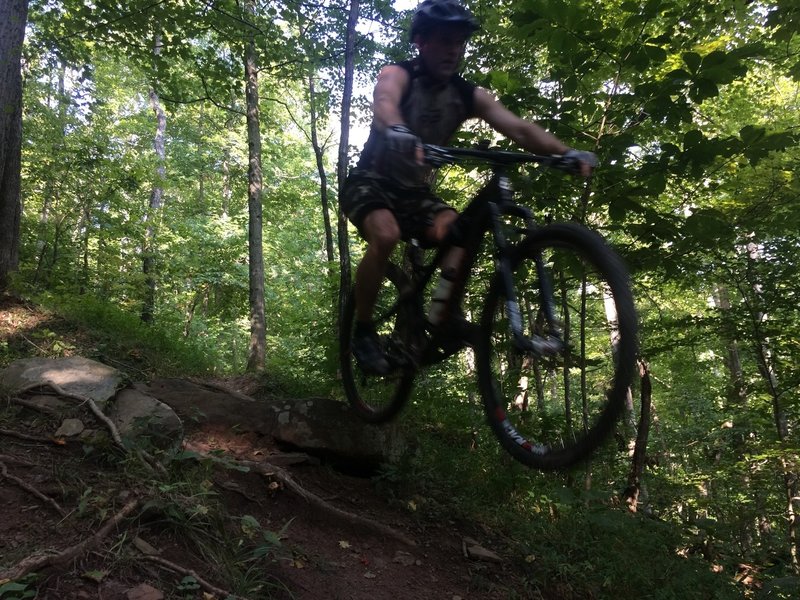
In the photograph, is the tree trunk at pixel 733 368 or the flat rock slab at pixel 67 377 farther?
the tree trunk at pixel 733 368

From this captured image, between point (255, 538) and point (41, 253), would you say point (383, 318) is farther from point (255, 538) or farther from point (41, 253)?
point (41, 253)

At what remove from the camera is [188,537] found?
257 cm

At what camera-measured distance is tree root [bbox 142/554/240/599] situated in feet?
7.37

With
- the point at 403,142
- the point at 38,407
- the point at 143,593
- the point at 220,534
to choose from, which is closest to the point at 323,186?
the point at 38,407

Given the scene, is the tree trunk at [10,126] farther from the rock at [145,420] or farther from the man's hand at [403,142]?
the man's hand at [403,142]

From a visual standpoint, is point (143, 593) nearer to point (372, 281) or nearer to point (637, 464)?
point (372, 281)

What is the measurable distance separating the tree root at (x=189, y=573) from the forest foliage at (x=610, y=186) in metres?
2.79

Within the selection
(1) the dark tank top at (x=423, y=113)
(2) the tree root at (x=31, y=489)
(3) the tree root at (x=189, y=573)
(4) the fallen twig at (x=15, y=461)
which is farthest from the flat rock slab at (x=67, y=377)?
(1) the dark tank top at (x=423, y=113)

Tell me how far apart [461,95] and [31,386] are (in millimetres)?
3506

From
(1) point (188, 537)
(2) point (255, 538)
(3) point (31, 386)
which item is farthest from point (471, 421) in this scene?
(3) point (31, 386)

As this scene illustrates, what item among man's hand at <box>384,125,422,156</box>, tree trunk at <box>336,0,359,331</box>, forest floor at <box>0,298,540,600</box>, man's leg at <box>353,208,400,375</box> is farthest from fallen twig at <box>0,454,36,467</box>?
tree trunk at <box>336,0,359,331</box>

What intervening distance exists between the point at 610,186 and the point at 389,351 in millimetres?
2353

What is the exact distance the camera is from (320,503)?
3.64 meters

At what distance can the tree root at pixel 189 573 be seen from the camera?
2246 mm
